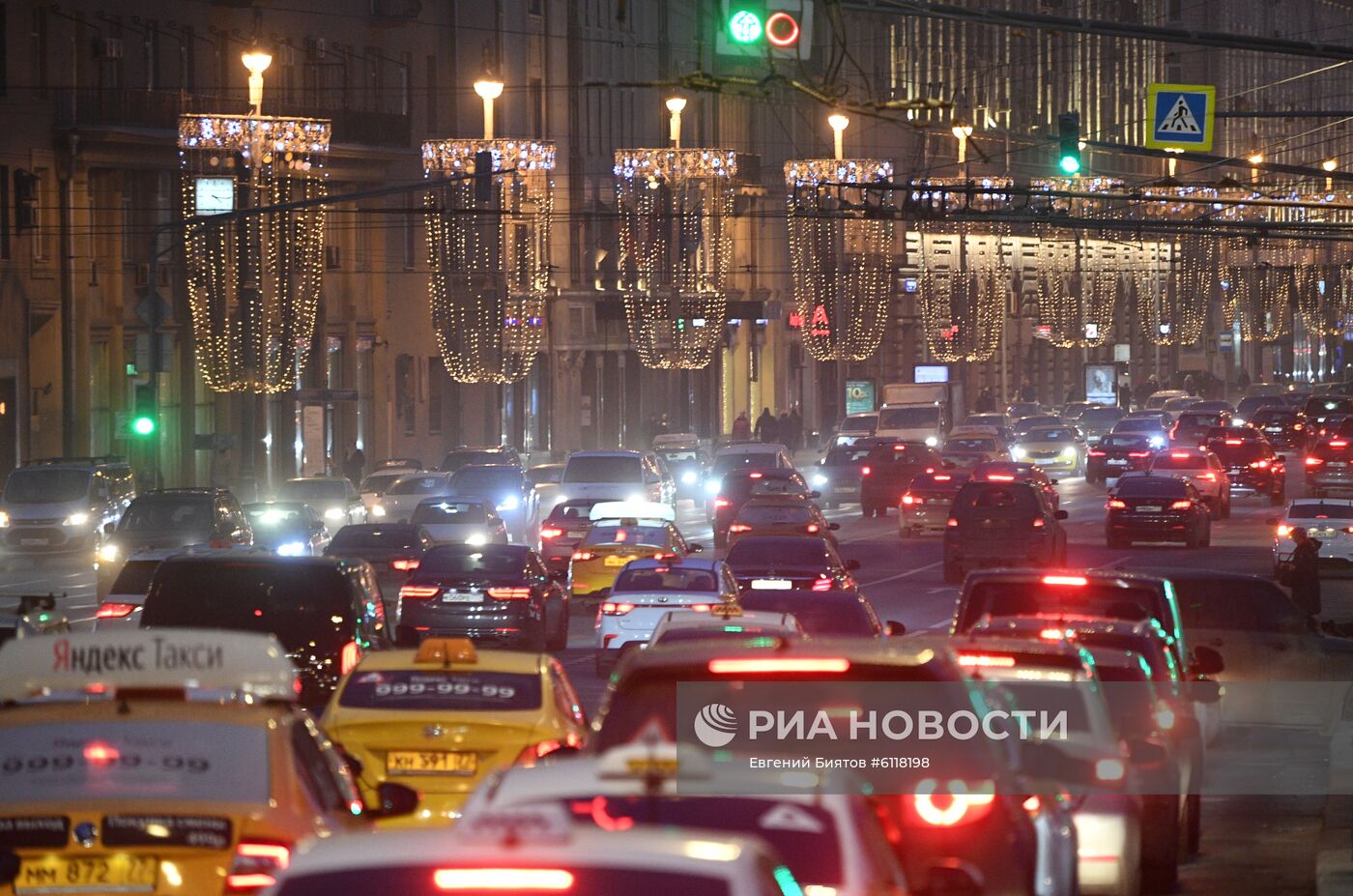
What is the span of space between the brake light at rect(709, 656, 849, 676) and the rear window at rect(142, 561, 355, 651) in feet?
32.3

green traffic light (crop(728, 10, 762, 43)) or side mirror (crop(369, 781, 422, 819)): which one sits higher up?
green traffic light (crop(728, 10, 762, 43))

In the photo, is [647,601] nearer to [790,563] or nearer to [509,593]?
[509,593]

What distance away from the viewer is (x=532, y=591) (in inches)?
1131

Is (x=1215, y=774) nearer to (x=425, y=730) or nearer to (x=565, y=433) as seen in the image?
(x=425, y=730)

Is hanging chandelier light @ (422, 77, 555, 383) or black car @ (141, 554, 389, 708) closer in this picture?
black car @ (141, 554, 389, 708)

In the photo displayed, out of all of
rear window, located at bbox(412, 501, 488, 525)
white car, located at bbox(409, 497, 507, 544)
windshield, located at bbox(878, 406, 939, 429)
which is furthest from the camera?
windshield, located at bbox(878, 406, 939, 429)

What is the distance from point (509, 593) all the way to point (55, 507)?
70.6 feet

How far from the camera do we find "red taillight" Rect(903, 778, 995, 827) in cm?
891

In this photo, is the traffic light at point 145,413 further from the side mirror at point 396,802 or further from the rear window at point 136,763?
the rear window at point 136,763

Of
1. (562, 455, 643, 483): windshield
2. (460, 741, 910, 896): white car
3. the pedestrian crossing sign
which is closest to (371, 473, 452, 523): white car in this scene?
(562, 455, 643, 483): windshield

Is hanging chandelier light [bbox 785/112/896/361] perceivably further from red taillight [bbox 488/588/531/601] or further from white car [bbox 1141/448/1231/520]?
red taillight [bbox 488/588/531/601]

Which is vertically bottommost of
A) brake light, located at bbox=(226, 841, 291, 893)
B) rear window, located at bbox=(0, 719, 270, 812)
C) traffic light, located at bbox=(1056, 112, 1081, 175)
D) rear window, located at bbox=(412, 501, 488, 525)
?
rear window, located at bbox=(412, 501, 488, 525)

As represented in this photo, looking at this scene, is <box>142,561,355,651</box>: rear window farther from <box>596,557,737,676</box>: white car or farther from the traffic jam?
<box>596,557,737,676</box>: white car

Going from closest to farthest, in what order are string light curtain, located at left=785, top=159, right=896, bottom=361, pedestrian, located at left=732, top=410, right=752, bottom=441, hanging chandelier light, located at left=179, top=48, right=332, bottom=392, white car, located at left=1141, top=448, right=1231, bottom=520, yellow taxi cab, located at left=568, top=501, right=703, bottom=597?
yellow taxi cab, located at left=568, top=501, right=703, bottom=597 → white car, located at left=1141, top=448, right=1231, bottom=520 → hanging chandelier light, located at left=179, top=48, right=332, bottom=392 → string light curtain, located at left=785, top=159, right=896, bottom=361 → pedestrian, located at left=732, top=410, right=752, bottom=441
